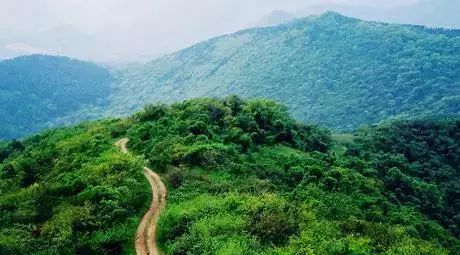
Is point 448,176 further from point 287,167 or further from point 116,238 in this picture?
point 116,238

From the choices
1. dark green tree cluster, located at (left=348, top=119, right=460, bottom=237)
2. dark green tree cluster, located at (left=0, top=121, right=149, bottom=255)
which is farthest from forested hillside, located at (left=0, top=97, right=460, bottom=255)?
dark green tree cluster, located at (left=348, top=119, right=460, bottom=237)

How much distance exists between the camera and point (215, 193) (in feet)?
107

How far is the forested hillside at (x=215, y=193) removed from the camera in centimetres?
2650

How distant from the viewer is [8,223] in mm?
31141

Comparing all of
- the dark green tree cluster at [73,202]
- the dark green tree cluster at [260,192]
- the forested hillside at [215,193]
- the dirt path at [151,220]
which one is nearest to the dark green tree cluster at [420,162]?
the forested hillside at [215,193]

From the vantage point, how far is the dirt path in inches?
1083

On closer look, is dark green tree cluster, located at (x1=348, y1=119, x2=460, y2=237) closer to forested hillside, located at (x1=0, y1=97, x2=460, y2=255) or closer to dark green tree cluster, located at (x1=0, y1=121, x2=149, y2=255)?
forested hillside, located at (x1=0, y1=97, x2=460, y2=255)

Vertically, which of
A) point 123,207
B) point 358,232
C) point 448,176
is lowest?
point 448,176

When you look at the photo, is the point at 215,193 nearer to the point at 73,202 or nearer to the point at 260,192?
the point at 260,192

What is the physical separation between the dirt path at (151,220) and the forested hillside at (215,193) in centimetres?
53

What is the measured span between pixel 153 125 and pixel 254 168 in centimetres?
1313

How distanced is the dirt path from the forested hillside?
528mm

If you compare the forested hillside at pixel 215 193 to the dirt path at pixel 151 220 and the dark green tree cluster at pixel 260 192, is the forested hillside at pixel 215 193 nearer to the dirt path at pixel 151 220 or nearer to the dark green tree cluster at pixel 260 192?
the dark green tree cluster at pixel 260 192

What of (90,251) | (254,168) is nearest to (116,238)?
(90,251)
